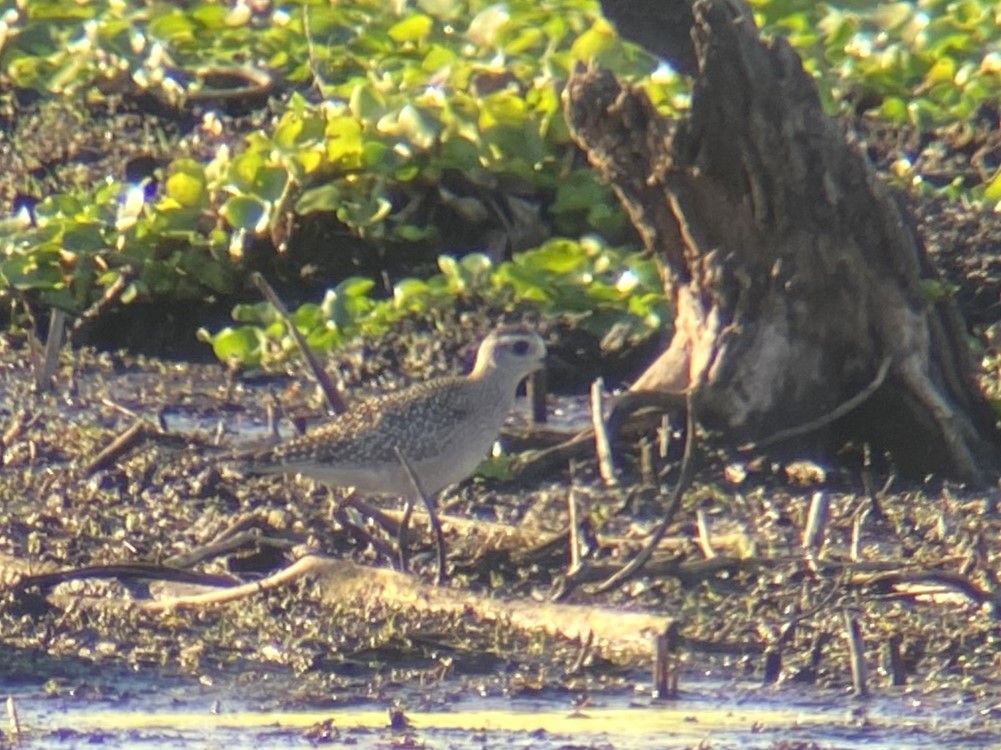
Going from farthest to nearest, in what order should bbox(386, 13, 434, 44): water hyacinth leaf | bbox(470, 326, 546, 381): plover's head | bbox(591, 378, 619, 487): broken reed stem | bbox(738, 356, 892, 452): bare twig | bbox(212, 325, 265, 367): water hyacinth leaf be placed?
bbox(386, 13, 434, 44): water hyacinth leaf, bbox(212, 325, 265, 367): water hyacinth leaf, bbox(470, 326, 546, 381): plover's head, bbox(591, 378, 619, 487): broken reed stem, bbox(738, 356, 892, 452): bare twig

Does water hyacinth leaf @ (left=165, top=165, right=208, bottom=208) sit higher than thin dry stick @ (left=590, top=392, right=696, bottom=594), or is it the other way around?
water hyacinth leaf @ (left=165, top=165, right=208, bottom=208)

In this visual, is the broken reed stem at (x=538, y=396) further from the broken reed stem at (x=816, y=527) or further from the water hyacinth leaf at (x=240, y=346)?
the broken reed stem at (x=816, y=527)

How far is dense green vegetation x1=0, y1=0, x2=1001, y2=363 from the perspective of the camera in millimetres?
9914

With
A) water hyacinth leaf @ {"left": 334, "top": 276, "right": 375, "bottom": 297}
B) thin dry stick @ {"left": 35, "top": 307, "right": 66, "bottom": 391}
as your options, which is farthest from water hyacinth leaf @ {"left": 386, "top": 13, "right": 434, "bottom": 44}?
thin dry stick @ {"left": 35, "top": 307, "right": 66, "bottom": 391}

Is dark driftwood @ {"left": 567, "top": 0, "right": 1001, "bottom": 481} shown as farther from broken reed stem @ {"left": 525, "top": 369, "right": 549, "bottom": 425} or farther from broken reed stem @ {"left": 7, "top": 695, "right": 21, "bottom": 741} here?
broken reed stem @ {"left": 7, "top": 695, "right": 21, "bottom": 741}

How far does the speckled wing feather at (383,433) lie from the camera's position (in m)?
7.82

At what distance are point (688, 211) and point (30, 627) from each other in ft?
7.90

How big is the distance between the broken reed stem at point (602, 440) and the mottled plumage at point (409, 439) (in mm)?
288

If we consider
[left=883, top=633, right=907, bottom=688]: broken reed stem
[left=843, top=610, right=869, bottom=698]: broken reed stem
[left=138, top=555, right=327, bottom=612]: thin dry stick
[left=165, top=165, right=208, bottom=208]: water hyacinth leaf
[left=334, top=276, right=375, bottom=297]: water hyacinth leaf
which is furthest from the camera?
[left=165, top=165, right=208, bottom=208]: water hyacinth leaf

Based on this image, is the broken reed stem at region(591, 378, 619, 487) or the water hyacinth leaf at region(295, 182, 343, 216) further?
the water hyacinth leaf at region(295, 182, 343, 216)

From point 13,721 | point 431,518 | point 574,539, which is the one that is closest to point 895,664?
point 574,539

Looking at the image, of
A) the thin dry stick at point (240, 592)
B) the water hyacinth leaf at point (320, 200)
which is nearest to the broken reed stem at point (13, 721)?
the thin dry stick at point (240, 592)

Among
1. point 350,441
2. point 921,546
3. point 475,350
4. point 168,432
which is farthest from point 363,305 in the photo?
point 921,546

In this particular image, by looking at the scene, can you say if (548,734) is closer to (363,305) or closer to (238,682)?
(238,682)
